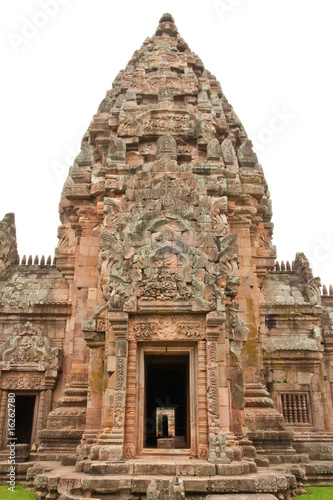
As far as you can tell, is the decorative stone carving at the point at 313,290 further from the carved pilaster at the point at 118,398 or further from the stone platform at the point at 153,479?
the carved pilaster at the point at 118,398

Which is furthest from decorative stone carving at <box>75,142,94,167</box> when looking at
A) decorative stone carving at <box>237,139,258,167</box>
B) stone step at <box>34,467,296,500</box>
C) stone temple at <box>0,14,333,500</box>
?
stone step at <box>34,467,296,500</box>

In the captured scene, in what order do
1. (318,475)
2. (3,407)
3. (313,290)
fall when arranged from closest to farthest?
(318,475)
(3,407)
(313,290)

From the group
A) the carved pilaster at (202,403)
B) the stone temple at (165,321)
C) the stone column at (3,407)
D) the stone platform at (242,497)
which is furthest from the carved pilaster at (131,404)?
the stone column at (3,407)

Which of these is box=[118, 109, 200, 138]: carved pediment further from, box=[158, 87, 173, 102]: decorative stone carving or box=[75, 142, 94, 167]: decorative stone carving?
box=[75, 142, 94, 167]: decorative stone carving

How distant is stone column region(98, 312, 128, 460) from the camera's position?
292 inches

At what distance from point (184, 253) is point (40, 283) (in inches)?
324

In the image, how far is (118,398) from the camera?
25.5 ft

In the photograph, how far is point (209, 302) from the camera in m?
8.13

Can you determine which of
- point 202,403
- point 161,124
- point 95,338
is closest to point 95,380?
point 95,338

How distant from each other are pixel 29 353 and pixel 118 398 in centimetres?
640

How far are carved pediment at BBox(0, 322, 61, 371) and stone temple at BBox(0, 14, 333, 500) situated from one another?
5 cm

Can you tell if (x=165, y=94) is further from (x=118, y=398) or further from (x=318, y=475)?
(x=318, y=475)

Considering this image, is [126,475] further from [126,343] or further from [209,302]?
[209,302]

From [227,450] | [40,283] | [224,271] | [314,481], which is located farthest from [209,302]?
[40,283]
